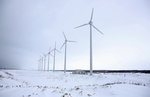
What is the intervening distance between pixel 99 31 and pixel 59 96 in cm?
2976

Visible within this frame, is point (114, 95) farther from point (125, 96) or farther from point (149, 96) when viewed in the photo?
point (149, 96)

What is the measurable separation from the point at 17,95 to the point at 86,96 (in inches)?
220

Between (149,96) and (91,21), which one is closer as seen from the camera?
(149,96)

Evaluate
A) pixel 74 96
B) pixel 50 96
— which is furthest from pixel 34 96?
pixel 74 96

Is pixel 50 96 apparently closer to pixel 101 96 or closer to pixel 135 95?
pixel 101 96

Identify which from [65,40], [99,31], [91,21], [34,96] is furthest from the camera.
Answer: [65,40]

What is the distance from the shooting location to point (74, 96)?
999 cm

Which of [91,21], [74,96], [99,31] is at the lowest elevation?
[74,96]

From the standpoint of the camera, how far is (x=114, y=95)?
9992 mm

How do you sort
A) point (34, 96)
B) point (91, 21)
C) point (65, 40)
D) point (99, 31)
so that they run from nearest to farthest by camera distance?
1. point (34, 96)
2. point (99, 31)
3. point (91, 21)
4. point (65, 40)

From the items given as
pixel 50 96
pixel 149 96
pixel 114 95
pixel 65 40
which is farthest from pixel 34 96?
pixel 65 40

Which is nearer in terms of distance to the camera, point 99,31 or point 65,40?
point 99,31

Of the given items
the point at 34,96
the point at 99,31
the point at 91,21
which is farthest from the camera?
the point at 91,21

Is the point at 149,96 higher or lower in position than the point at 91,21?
lower
